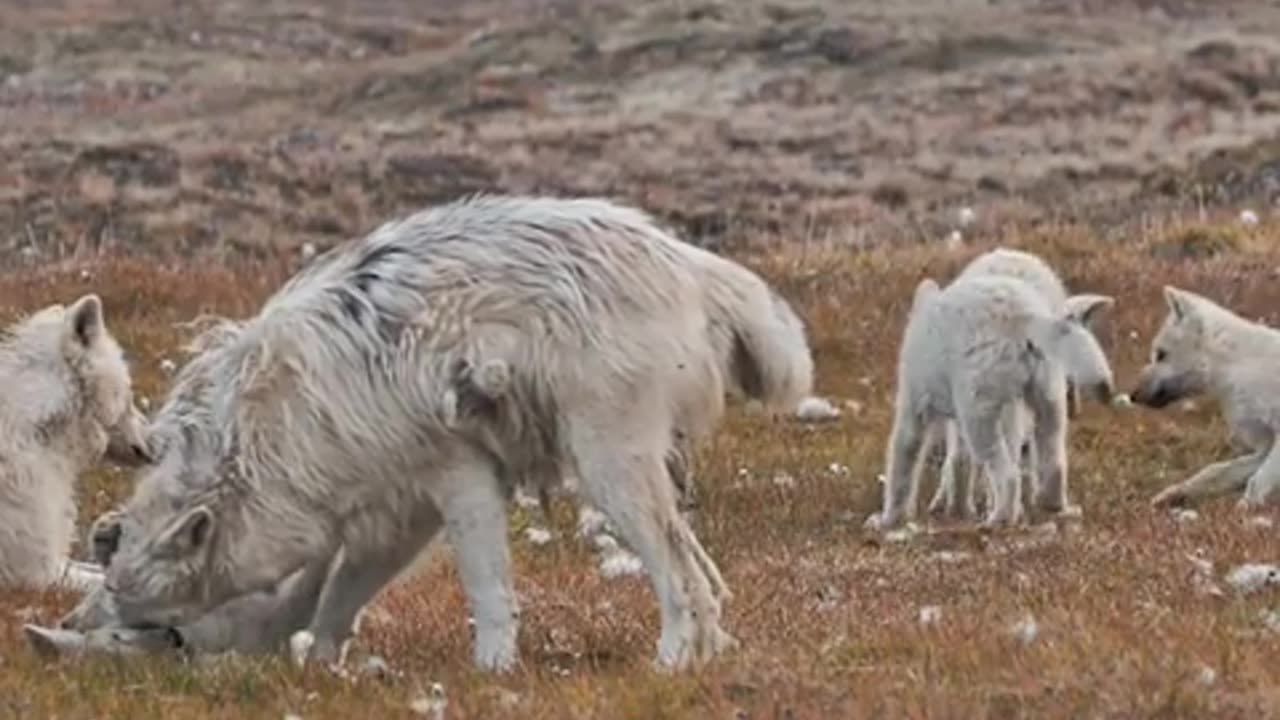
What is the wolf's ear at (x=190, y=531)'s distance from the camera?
8586mm

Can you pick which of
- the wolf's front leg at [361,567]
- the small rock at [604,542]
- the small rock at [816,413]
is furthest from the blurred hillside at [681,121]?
the wolf's front leg at [361,567]

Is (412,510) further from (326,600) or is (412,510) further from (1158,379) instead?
(1158,379)

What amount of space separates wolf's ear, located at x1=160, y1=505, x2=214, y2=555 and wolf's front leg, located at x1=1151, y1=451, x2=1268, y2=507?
674cm

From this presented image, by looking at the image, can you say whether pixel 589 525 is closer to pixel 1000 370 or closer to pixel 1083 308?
pixel 1000 370

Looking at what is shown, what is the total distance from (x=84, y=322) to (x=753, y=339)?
3.95m

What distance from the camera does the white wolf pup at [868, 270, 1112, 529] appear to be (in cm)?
1317

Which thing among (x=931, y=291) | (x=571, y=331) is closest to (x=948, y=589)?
(x=571, y=331)

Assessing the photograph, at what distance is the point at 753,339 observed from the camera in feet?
29.2

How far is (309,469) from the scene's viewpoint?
8.55m

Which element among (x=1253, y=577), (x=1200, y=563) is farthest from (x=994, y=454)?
(x=1253, y=577)

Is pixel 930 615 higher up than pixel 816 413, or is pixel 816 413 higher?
pixel 930 615

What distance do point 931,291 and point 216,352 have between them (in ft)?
20.1

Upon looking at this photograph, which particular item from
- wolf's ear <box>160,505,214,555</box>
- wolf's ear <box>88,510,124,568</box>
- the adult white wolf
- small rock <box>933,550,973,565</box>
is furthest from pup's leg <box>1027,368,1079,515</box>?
wolf's ear <box>160,505,214,555</box>

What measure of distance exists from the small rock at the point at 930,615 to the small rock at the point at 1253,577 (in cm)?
118
